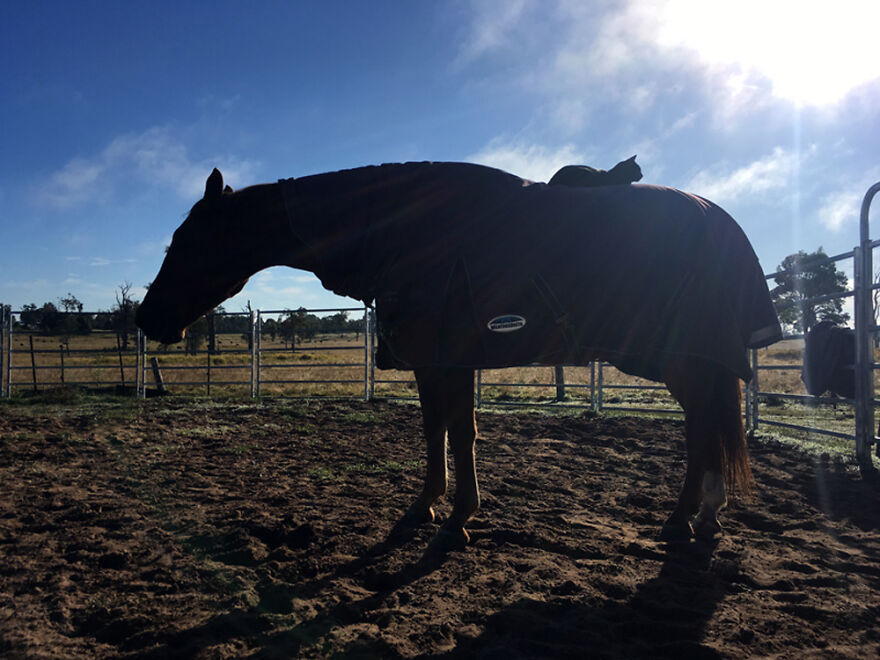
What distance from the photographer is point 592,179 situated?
2750mm

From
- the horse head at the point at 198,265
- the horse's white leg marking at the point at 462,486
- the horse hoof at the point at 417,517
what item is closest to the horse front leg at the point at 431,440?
the horse hoof at the point at 417,517

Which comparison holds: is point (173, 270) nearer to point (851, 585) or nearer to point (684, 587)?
point (684, 587)

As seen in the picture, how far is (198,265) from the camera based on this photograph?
2527 mm

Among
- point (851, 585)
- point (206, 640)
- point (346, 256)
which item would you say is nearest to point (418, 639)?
point (206, 640)

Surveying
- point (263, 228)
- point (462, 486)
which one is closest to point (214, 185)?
point (263, 228)

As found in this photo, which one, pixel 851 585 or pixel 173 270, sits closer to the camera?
pixel 851 585

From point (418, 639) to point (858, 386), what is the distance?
4985 millimetres

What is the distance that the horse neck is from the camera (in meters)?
2.55

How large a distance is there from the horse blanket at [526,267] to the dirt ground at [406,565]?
2.95ft

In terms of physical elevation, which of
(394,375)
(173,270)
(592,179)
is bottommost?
(394,375)

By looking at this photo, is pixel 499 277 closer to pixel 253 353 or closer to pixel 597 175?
pixel 597 175

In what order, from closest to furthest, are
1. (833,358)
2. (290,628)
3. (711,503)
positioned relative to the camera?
(290,628)
(711,503)
(833,358)

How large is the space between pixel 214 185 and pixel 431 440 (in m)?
1.59

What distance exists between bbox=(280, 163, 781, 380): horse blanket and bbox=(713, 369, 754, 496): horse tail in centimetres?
16
